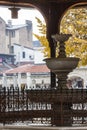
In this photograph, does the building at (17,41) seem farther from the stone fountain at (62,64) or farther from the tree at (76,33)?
the stone fountain at (62,64)

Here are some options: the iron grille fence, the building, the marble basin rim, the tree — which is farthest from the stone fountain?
the building

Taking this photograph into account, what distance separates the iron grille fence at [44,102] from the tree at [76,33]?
908 cm

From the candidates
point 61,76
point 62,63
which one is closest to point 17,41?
point 61,76

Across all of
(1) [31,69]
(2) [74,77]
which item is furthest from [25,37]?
(2) [74,77]

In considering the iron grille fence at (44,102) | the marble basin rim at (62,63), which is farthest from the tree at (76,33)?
the marble basin rim at (62,63)

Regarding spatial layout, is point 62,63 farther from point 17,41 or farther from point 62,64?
point 17,41

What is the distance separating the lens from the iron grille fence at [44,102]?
1157cm

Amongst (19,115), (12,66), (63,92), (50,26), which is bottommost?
(12,66)

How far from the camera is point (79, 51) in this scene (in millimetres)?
22359

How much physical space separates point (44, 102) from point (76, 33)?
11.0 meters

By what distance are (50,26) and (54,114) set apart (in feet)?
17.4

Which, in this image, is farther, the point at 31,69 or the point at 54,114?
the point at 31,69

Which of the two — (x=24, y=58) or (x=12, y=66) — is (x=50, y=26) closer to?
(x=12, y=66)

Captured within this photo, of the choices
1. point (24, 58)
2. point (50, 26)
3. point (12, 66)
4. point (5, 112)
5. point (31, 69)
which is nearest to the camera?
point (5, 112)
